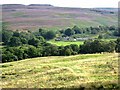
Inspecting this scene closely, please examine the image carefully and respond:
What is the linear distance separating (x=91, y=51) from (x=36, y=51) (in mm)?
10011

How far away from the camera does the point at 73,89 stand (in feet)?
57.5

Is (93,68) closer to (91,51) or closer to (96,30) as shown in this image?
(91,51)


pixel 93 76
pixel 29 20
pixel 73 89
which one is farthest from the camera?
pixel 29 20

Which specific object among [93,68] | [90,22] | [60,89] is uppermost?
[60,89]

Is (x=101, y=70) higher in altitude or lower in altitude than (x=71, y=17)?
higher

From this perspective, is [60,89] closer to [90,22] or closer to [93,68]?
[93,68]

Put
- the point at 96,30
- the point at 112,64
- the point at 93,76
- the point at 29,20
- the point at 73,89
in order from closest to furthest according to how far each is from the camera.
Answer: the point at 73,89 < the point at 93,76 < the point at 112,64 < the point at 96,30 < the point at 29,20

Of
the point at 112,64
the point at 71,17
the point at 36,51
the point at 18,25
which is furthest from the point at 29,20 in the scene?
the point at 112,64

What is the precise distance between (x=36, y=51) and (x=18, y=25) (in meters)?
55.9

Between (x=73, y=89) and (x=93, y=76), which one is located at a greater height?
(x=73, y=89)

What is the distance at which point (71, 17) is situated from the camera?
140 m

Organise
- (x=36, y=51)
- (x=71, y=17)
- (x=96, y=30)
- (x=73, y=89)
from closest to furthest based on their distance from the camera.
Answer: (x=73, y=89) → (x=36, y=51) → (x=96, y=30) → (x=71, y=17)

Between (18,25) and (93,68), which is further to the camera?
(18,25)

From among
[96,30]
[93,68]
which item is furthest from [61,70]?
[96,30]
